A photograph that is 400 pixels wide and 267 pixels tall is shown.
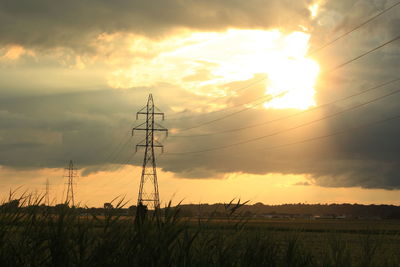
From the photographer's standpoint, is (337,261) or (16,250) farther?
(337,261)

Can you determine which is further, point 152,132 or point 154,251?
point 152,132

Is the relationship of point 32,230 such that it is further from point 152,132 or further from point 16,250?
point 152,132

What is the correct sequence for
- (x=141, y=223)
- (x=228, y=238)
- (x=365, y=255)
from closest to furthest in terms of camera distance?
(x=141, y=223) < (x=228, y=238) < (x=365, y=255)

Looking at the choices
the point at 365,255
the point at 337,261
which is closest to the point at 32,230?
the point at 337,261

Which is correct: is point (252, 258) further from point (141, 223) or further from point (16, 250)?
point (16, 250)

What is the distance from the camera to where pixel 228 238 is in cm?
1620

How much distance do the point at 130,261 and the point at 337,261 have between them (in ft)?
29.9

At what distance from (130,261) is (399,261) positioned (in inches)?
489

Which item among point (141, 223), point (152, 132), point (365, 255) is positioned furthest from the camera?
point (152, 132)

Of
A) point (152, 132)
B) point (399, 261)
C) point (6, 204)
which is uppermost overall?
point (152, 132)

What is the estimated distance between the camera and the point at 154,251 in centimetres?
1374

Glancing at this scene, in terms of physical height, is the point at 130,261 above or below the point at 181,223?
below

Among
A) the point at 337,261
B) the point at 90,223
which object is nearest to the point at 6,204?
the point at 90,223

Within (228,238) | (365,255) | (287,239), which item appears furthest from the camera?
(365,255)
